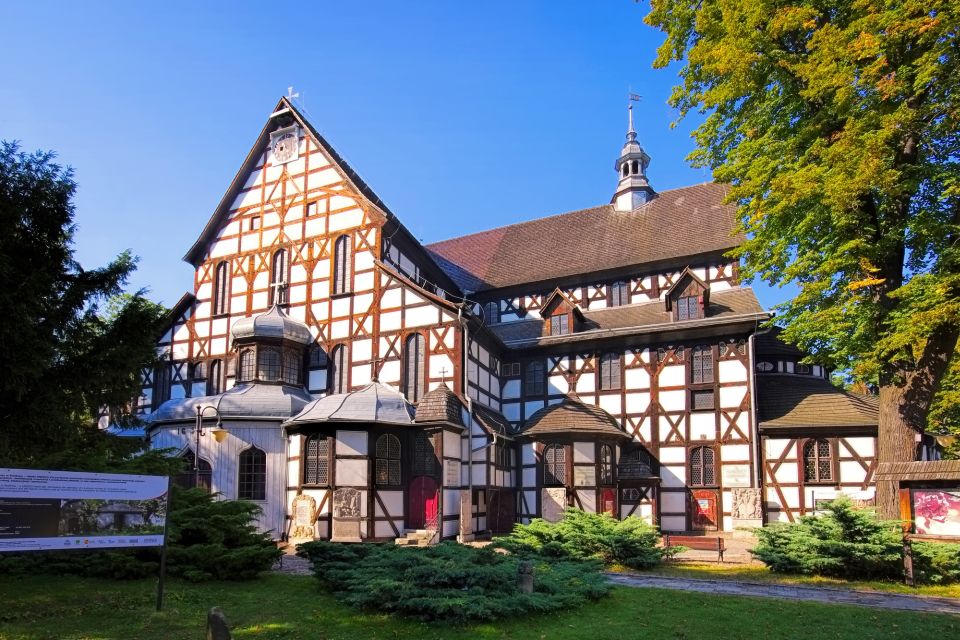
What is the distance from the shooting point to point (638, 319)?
1128 inches

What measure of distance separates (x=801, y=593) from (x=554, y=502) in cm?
1254

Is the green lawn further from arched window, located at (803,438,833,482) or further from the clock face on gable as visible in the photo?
the clock face on gable

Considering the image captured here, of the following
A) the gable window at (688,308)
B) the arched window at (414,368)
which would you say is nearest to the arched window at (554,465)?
the arched window at (414,368)

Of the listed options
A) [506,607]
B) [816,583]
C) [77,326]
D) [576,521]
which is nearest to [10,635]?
[77,326]

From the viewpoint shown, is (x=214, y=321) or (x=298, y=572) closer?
(x=298, y=572)

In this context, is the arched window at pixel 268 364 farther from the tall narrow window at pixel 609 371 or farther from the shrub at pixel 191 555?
the tall narrow window at pixel 609 371

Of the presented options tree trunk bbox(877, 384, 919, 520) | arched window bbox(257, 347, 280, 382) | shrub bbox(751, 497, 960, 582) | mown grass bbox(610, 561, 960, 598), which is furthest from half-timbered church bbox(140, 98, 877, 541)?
shrub bbox(751, 497, 960, 582)

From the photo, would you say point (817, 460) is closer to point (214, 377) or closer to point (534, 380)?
point (534, 380)

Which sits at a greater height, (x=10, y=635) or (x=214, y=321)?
(x=214, y=321)

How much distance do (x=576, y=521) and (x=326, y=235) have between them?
1582 centimetres

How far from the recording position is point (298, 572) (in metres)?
15.6

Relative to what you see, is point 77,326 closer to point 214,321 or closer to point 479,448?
point 479,448

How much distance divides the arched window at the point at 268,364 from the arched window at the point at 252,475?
A: 304 cm

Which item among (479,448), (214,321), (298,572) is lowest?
(298,572)
